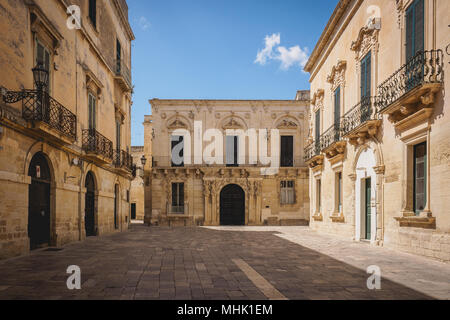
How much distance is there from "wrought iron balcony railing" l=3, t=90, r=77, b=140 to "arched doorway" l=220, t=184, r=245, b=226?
16.6 meters

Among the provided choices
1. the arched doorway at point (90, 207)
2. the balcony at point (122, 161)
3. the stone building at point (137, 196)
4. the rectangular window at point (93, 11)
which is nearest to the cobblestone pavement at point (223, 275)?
the arched doorway at point (90, 207)

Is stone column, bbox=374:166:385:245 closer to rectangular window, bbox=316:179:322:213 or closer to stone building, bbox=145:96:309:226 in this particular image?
rectangular window, bbox=316:179:322:213

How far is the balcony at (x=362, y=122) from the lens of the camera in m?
11.4

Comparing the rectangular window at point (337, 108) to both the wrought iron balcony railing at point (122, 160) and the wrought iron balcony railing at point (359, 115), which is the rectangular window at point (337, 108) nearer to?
the wrought iron balcony railing at point (359, 115)

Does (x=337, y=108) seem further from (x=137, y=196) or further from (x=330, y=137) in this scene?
(x=137, y=196)

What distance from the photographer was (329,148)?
15461 millimetres

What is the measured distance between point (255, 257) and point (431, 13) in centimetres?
738

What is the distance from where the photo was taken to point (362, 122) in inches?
482

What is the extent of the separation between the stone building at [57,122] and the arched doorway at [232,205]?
32.2 ft

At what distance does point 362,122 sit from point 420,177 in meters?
3.47

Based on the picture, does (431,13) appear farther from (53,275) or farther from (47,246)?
(47,246)

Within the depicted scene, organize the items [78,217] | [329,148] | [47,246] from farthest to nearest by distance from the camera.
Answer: [329,148] < [78,217] < [47,246]

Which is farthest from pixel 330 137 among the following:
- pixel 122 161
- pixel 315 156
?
pixel 122 161

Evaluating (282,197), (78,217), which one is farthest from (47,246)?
(282,197)
